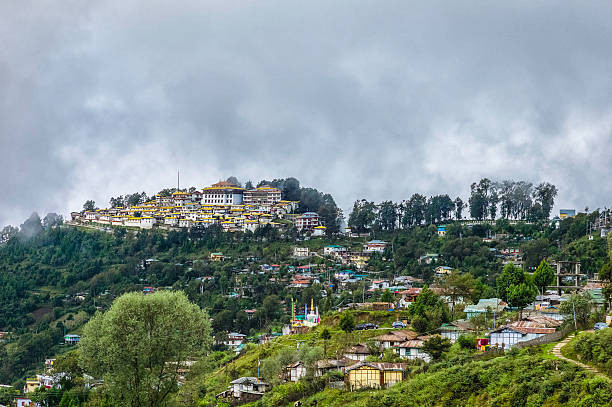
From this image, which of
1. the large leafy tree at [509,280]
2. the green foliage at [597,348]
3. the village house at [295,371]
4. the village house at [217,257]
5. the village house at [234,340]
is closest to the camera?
the green foliage at [597,348]

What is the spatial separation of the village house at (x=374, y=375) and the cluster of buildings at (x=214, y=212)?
199 feet

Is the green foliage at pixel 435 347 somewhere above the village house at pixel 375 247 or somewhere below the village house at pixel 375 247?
below

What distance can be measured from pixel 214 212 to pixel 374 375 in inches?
2819

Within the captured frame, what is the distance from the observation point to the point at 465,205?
3553 inches

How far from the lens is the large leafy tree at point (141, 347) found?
93.5ft

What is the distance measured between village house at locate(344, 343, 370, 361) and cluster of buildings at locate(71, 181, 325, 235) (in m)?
55.7

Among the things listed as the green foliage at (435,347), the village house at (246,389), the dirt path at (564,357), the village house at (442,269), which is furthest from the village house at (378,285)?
the dirt path at (564,357)

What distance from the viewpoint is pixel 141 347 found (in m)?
28.3

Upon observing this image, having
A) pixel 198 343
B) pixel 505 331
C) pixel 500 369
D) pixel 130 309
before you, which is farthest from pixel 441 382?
pixel 130 309

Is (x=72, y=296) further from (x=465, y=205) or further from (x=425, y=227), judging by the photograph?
(x=465, y=205)

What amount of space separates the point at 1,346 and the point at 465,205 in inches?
2237

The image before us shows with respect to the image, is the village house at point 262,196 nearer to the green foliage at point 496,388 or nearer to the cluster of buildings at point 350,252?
the cluster of buildings at point 350,252

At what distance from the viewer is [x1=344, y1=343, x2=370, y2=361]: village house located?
128 ft

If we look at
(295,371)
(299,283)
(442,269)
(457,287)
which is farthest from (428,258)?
(295,371)
